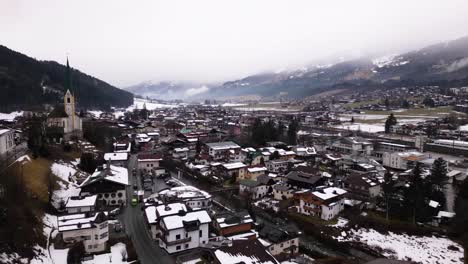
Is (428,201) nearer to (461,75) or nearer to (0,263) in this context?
(0,263)

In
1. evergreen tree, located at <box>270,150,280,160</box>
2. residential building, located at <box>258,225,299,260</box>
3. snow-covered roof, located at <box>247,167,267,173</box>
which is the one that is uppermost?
evergreen tree, located at <box>270,150,280,160</box>

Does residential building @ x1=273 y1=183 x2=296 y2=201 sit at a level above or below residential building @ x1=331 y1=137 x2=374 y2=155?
below

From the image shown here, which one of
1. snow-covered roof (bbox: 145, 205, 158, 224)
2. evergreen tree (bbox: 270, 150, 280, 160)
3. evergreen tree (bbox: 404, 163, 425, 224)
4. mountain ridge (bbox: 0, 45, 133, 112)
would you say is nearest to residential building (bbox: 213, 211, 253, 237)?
snow-covered roof (bbox: 145, 205, 158, 224)

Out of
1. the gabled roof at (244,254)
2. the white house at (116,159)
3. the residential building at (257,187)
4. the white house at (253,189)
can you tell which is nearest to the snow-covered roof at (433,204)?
the residential building at (257,187)

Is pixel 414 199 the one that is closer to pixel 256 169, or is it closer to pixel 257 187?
pixel 257 187

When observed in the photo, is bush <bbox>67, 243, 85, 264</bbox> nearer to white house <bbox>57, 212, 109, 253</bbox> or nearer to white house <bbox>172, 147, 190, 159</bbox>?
white house <bbox>57, 212, 109, 253</bbox>

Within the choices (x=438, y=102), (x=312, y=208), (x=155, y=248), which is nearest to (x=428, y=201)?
(x=312, y=208)

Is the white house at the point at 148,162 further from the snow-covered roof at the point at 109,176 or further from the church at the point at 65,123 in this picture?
the church at the point at 65,123

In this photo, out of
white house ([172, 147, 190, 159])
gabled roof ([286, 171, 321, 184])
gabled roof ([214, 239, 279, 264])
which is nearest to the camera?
gabled roof ([214, 239, 279, 264])
